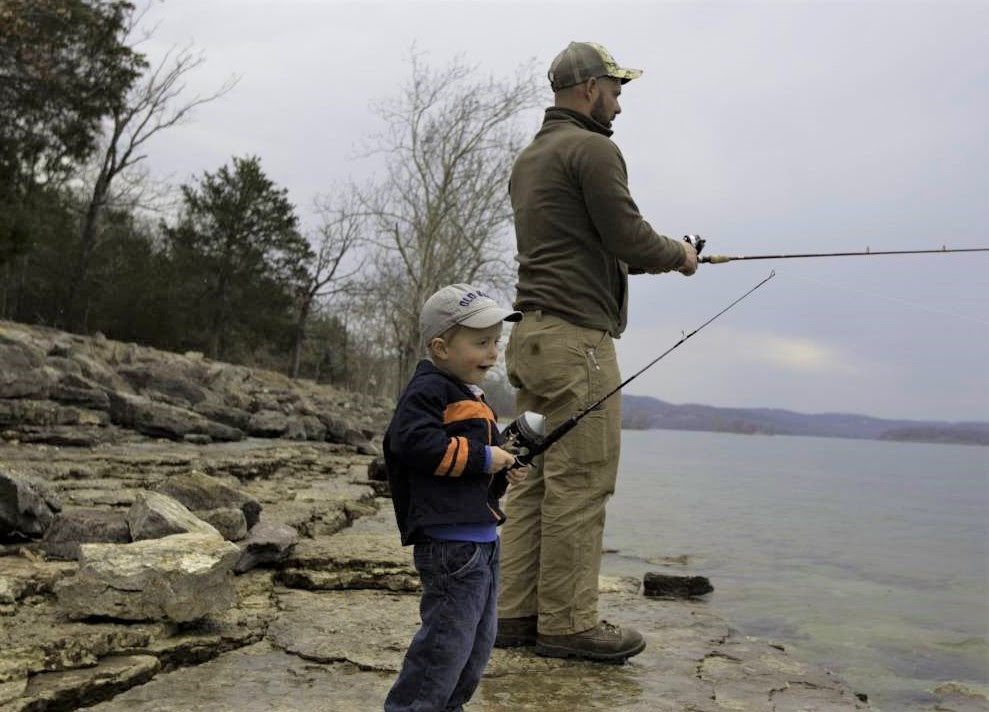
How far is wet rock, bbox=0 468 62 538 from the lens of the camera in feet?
13.6

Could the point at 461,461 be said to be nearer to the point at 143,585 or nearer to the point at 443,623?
the point at 443,623

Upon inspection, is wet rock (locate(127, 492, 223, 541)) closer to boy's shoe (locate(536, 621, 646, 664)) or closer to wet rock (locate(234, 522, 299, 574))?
wet rock (locate(234, 522, 299, 574))

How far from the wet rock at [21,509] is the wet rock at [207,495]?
1.86ft

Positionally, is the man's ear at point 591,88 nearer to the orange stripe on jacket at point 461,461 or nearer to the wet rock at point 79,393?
the orange stripe on jacket at point 461,461

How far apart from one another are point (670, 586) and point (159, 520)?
2.82 metres

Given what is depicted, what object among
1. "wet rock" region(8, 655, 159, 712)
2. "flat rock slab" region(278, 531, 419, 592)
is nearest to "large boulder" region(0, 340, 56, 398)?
"flat rock slab" region(278, 531, 419, 592)

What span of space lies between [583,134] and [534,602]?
175cm

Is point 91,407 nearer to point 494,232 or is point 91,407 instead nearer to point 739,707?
point 739,707

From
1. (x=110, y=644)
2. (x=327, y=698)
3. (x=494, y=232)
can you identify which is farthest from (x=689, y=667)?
(x=494, y=232)

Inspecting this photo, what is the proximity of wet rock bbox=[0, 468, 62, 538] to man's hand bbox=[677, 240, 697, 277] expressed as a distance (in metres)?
2.95

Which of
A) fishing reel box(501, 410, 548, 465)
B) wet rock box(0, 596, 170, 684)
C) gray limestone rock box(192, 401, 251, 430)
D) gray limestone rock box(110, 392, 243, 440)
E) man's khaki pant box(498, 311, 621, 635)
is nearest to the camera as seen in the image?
fishing reel box(501, 410, 548, 465)

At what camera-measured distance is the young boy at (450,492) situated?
91.2 inches

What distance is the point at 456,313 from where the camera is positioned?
245 centimetres

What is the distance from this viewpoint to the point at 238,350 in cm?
4325
